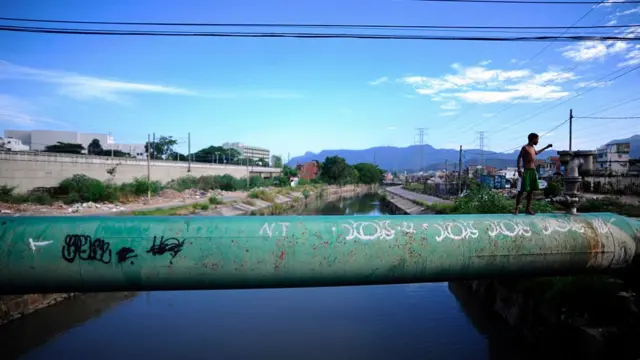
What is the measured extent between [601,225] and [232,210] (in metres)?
29.6

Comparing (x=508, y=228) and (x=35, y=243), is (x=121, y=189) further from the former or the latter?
(x=508, y=228)

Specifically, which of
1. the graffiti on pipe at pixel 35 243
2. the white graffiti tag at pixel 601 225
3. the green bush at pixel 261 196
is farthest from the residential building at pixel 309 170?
the graffiti on pipe at pixel 35 243

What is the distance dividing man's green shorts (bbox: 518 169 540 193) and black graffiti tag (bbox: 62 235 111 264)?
620cm

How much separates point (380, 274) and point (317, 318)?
254 inches

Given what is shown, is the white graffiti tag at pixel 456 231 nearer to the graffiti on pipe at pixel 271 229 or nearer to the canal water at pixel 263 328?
the graffiti on pipe at pixel 271 229

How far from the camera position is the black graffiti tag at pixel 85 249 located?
178 inches

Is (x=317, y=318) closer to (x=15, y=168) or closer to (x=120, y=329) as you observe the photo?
(x=120, y=329)

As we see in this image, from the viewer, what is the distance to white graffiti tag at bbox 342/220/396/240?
4957 mm

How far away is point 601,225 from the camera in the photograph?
565 cm

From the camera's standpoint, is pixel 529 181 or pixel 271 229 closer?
pixel 271 229

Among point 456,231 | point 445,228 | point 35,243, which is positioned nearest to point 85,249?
point 35,243

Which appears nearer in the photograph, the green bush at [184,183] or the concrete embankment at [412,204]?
the concrete embankment at [412,204]

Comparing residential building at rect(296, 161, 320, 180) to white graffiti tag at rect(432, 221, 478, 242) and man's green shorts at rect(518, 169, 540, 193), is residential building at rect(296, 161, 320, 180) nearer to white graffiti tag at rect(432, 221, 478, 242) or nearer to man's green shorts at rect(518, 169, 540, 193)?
man's green shorts at rect(518, 169, 540, 193)

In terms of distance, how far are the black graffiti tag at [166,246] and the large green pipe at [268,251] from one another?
0.01 m
